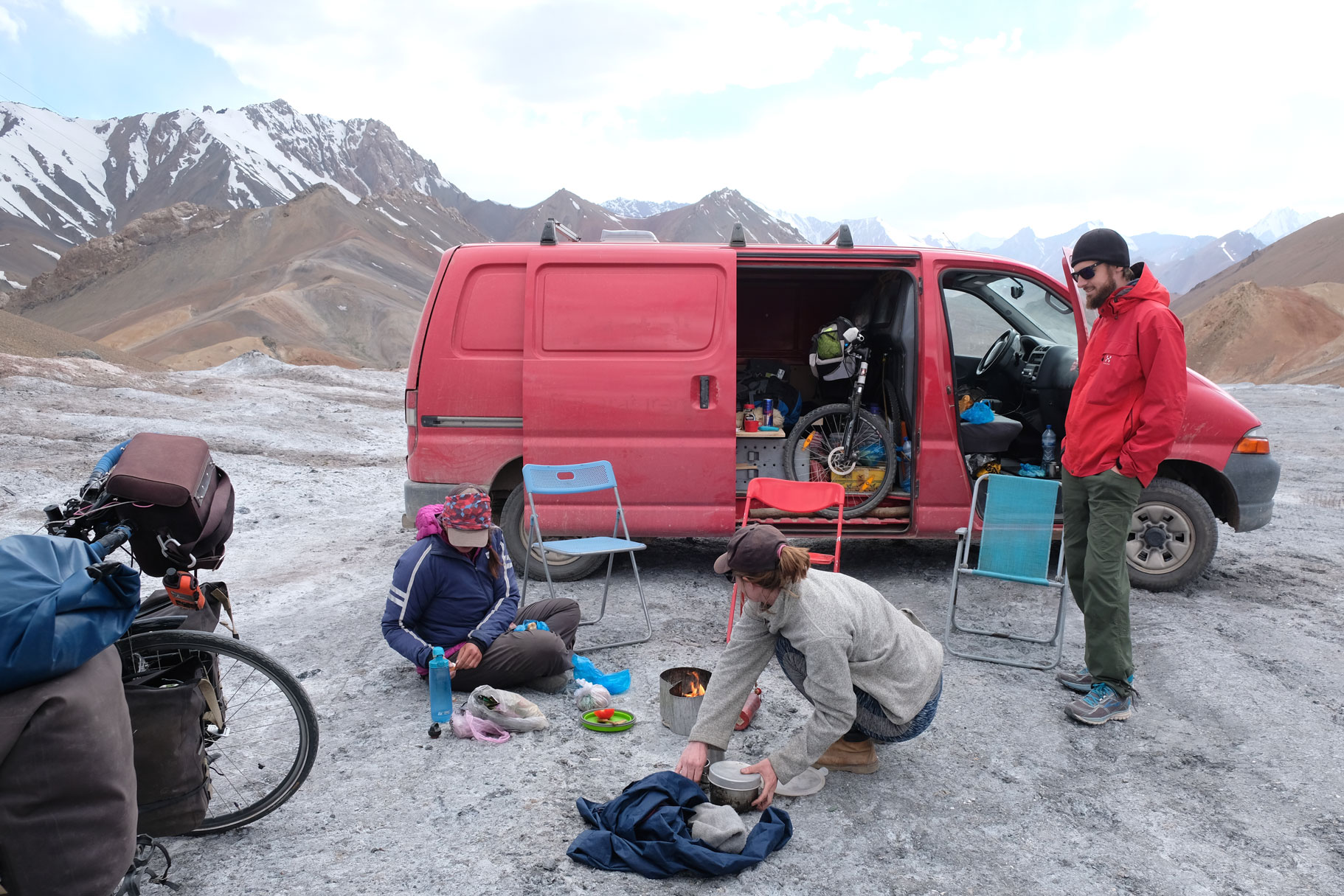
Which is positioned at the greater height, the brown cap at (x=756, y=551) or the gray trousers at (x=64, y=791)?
the brown cap at (x=756, y=551)

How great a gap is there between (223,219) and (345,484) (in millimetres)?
76151

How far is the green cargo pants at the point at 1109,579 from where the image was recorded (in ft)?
11.4

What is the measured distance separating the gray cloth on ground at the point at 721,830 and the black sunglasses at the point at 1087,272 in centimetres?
255

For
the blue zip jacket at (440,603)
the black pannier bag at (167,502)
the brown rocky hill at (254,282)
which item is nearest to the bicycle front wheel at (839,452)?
the blue zip jacket at (440,603)

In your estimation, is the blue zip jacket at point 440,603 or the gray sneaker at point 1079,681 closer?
the blue zip jacket at point 440,603

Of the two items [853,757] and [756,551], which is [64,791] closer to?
[756,551]

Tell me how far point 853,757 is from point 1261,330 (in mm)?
43010

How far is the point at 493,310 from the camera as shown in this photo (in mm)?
5121

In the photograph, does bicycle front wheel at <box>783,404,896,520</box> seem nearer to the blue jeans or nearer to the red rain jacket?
the red rain jacket

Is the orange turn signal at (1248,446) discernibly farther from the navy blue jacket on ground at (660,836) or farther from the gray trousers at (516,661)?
the gray trousers at (516,661)

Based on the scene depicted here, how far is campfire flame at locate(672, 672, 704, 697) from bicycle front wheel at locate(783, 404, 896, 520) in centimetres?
237

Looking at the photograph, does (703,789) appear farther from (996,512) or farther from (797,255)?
(797,255)

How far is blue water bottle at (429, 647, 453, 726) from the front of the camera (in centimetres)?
339

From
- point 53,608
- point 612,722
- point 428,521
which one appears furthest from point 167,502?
point 612,722
